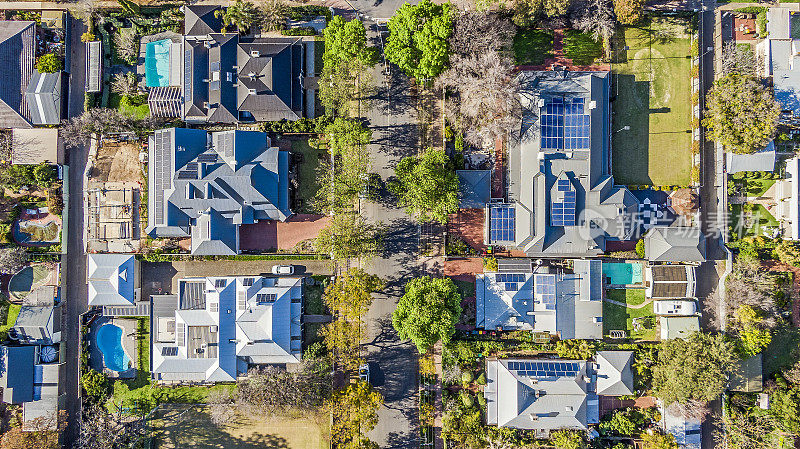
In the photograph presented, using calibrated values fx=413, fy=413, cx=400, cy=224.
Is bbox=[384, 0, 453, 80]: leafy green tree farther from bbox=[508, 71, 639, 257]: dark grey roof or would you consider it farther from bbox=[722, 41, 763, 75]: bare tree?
bbox=[722, 41, 763, 75]: bare tree

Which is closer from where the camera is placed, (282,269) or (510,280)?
(510,280)

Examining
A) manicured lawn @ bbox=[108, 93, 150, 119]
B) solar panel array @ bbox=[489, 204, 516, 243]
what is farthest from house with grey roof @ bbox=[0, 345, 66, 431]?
solar panel array @ bbox=[489, 204, 516, 243]

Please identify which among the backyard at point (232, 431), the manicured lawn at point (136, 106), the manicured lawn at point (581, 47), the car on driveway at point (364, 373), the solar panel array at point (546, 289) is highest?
the manicured lawn at point (581, 47)

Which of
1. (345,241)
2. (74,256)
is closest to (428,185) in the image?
(345,241)

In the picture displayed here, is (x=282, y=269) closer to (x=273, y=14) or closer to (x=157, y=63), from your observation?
(x=157, y=63)

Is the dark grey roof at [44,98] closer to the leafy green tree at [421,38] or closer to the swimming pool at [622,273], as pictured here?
the leafy green tree at [421,38]

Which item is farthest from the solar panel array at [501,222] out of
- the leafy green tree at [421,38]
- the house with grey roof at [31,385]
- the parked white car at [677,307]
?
the house with grey roof at [31,385]

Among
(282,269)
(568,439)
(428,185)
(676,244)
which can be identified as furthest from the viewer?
(282,269)
